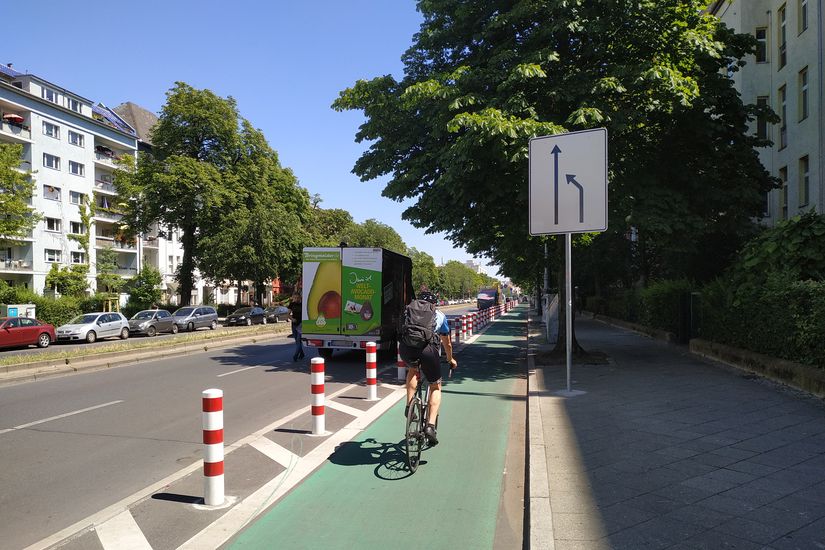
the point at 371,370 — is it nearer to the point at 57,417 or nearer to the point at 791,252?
the point at 57,417

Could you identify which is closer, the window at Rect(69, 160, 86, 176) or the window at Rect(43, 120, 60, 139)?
the window at Rect(43, 120, 60, 139)

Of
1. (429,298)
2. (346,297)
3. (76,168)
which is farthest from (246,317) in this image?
(429,298)

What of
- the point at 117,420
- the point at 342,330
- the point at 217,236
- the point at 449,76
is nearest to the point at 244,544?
the point at 117,420

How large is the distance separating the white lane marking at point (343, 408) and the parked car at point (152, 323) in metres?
25.4

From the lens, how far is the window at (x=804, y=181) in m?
22.0

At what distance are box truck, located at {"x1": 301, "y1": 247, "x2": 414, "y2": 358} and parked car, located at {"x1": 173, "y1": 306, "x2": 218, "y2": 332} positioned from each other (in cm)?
2175

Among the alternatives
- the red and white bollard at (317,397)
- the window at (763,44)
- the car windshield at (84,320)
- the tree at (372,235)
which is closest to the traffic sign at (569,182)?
the red and white bollard at (317,397)

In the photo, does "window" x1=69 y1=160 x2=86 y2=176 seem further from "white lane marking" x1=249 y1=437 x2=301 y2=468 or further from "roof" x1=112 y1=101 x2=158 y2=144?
"white lane marking" x1=249 y1=437 x2=301 y2=468

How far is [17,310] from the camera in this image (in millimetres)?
27609

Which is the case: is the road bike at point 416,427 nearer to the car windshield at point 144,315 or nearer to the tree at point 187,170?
the car windshield at point 144,315

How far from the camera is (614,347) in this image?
56.6 ft

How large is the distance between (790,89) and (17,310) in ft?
116

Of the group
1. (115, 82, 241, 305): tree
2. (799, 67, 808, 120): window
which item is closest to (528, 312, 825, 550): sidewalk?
(799, 67, 808, 120): window

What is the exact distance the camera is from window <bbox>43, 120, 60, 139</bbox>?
47906mm
